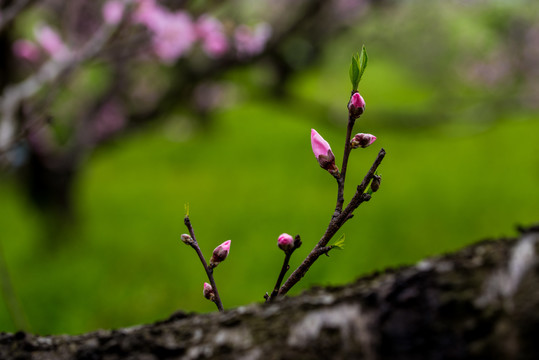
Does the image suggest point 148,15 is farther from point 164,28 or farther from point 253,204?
point 253,204

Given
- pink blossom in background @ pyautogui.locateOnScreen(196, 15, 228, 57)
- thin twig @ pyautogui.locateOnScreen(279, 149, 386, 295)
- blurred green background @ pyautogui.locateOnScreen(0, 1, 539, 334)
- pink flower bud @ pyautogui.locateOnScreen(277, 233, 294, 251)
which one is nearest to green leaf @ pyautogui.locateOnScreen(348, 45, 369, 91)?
thin twig @ pyautogui.locateOnScreen(279, 149, 386, 295)

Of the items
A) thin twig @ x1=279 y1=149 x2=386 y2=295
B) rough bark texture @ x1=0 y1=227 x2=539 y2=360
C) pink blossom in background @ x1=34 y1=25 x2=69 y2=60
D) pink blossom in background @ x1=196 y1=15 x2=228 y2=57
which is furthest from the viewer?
pink blossom in background @ x1=34 y1=25 x2=69 y2=60

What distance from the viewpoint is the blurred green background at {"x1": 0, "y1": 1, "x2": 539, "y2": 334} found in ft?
15.3

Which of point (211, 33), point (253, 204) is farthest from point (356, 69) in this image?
point (253, 204)

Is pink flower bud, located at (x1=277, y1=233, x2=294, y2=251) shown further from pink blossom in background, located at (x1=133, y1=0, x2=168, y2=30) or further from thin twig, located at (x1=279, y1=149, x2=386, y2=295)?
pink blossom in background, located at (x1=133, y1=0, x2=168, y2=30)

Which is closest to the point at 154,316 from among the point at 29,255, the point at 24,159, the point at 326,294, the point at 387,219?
the point at 29,255

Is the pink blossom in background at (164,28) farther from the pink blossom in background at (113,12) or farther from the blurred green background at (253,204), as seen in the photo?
the blurred green background at (253,204)

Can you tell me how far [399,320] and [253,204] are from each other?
6.00 meters

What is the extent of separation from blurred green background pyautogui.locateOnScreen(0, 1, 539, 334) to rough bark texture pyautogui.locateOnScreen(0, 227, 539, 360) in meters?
1.34

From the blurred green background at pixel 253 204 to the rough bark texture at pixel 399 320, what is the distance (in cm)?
134

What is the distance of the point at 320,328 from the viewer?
53 cm

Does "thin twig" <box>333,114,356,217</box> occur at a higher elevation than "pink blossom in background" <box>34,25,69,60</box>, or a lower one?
lower

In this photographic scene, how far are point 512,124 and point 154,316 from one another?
7907 millimetres

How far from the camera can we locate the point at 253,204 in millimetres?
6492
